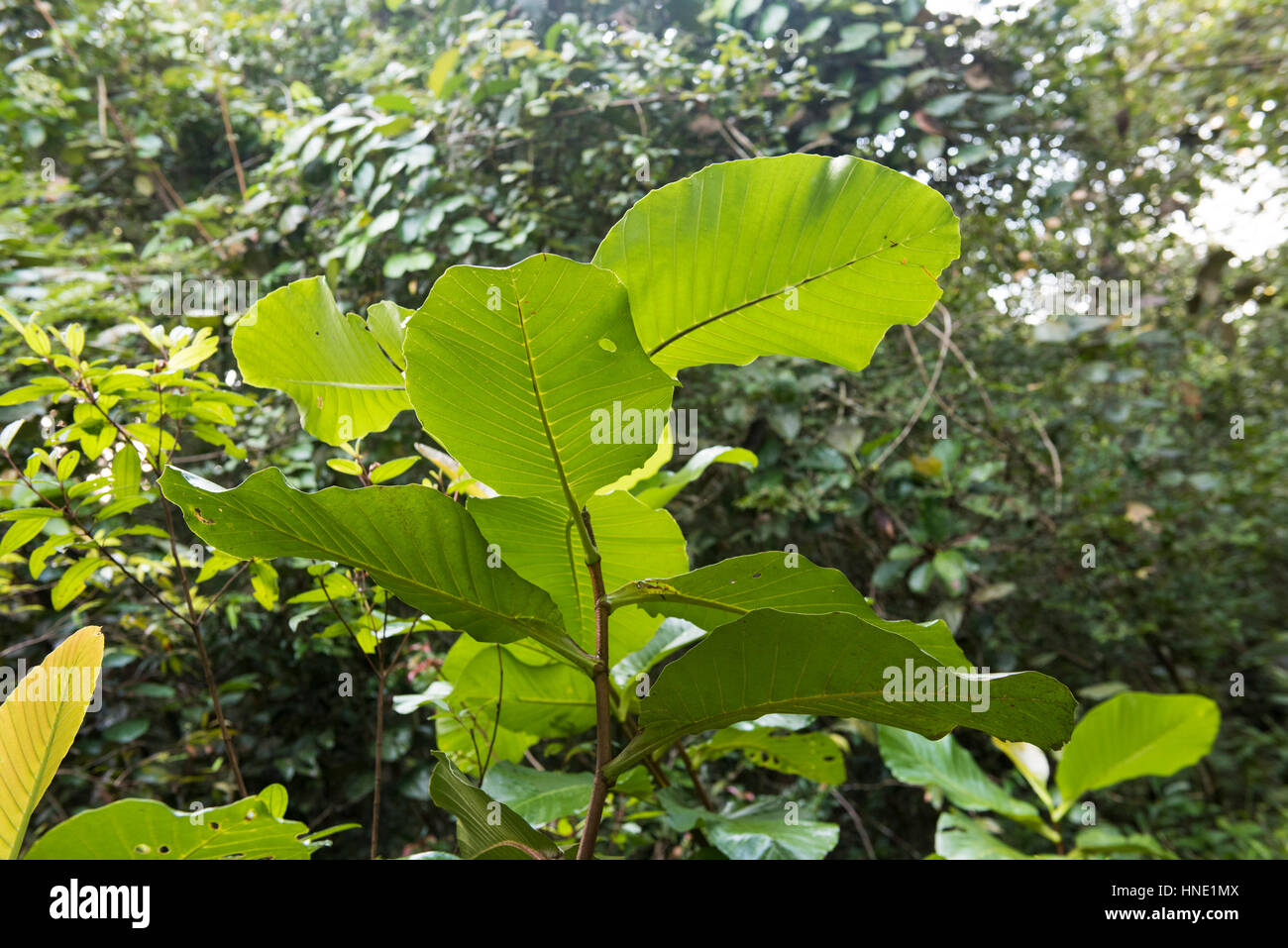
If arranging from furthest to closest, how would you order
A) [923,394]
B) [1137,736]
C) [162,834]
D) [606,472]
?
[923,394]
[1137,736]
[606,472]
[162,834]

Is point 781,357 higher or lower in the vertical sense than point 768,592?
higher

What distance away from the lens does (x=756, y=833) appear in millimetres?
666

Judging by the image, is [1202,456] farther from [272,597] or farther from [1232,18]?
[272,597]

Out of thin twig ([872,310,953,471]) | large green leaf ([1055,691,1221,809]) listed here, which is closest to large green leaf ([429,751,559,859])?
large green leaf ([1055,691,1221,809])

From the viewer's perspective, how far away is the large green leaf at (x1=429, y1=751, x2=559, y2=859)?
46 cm

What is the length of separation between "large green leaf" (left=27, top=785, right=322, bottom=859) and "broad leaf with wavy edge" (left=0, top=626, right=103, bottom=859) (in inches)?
2.0

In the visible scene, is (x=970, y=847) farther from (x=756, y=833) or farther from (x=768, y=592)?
(x=768, y=592)

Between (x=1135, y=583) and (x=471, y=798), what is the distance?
183 cm

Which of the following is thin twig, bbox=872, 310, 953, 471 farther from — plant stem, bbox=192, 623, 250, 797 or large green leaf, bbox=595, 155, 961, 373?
plant stem, bbox=192, 623, 250, 797

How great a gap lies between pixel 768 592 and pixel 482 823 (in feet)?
0.78

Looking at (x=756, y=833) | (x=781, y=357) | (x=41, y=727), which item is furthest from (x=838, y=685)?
(x=781, y=357)

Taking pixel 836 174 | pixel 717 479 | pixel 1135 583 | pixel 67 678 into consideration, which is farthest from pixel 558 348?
pixel 1135 583

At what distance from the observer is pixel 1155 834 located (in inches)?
67.7

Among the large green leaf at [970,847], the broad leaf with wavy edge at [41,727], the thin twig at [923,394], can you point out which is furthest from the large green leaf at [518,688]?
the thin twig at [923,394]
